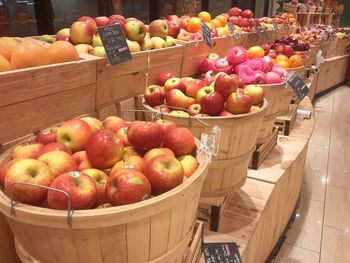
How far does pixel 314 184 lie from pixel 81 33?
2.80 m

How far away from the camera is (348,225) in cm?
288

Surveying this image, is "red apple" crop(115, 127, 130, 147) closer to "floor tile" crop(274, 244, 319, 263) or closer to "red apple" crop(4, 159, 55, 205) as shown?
"red apple" crop(4, 159, 55, 205)

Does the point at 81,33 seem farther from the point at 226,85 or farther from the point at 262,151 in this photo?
the point at 262,151

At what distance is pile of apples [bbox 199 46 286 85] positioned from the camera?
2203 millimetres

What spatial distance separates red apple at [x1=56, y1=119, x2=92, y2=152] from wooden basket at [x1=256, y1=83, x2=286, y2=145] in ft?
4.52

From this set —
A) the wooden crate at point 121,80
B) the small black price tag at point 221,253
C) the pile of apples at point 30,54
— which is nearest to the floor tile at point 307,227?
the small black price tag at point 221,253

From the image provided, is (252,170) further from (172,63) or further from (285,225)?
(172,63)

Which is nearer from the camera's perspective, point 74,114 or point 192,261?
point 192,261

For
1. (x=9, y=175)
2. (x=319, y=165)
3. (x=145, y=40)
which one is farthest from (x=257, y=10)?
(x=9, y=175)

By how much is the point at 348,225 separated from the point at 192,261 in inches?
81.0

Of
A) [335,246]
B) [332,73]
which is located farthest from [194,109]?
[332,73]

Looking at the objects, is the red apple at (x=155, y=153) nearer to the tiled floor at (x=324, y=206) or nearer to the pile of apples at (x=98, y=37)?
the pile of apples at (x=98, y=37)

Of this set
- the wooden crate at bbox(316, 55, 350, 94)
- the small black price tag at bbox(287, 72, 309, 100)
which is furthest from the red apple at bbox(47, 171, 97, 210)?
the wooden crate at bbox(316, 55, 350, 94)

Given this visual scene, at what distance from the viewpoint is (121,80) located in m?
1.76
